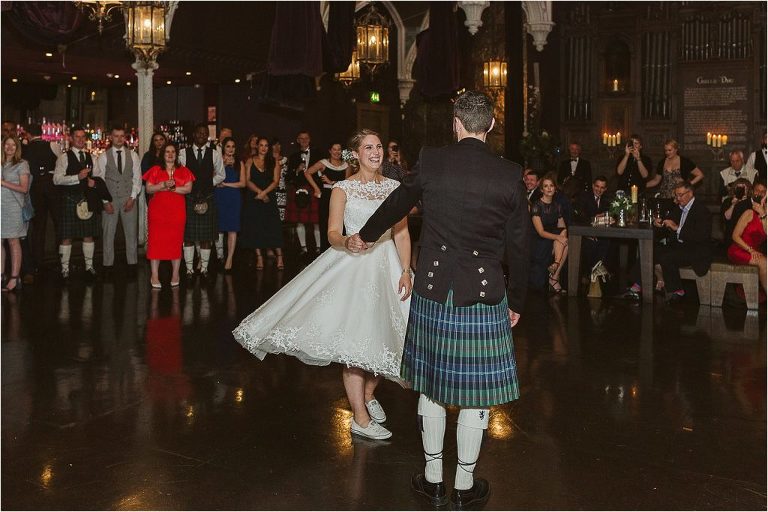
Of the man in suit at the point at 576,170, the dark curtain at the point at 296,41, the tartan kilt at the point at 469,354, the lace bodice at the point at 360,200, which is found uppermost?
the dark curtain at the point at 296,41

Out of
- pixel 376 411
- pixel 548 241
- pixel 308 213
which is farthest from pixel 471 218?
pixel 308 213

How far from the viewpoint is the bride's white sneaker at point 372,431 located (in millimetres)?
4055

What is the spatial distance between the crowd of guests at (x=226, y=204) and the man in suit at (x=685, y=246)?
1 centimetres

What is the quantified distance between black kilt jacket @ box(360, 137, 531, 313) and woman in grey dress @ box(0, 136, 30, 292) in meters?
5.79

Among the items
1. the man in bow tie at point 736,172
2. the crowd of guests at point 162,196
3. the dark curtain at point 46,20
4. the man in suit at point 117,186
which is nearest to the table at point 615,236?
the crowd of guests at point 162,196

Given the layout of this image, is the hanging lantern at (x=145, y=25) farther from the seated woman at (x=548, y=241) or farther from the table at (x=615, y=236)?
the table at (x=615, y=236)

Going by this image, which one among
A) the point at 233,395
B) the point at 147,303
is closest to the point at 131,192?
the point at 147,303

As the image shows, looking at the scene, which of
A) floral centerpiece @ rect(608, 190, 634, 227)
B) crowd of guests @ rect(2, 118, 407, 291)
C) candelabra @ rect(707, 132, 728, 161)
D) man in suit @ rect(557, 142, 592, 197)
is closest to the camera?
crowd of guests @ rect(2, 118, 407, 291)

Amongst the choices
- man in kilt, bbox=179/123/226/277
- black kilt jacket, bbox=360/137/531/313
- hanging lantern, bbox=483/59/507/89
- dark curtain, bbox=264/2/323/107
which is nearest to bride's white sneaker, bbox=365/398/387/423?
black kilt jacket, bbox=360/137/531/313

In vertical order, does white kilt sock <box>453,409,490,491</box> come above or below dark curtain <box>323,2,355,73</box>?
below

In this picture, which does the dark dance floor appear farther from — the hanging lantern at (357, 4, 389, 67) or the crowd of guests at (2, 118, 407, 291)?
the hanging lantern at (357, 4, 389, 67)

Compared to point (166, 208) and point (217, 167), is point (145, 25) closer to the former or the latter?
point (217, 167)

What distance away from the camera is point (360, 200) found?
395cm

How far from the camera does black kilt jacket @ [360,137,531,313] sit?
10.3ft
